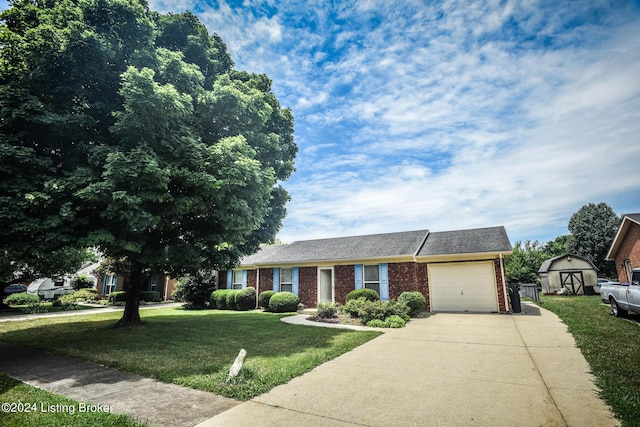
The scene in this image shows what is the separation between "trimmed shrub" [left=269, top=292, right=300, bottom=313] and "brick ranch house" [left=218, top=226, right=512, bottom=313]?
1.58 metres

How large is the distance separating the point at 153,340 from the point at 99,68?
315 inches

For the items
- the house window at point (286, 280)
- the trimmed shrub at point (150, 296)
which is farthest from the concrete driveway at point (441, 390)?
the trimmed shrub at point (150, 296)

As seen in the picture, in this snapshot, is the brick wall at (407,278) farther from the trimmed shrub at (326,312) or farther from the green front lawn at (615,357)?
the green front lawn at (615,357)

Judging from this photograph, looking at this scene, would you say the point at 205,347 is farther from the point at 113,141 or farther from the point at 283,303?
the point at 283,303

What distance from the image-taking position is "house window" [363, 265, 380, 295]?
17016mm

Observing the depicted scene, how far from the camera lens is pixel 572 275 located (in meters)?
28.6

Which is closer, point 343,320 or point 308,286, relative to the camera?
point 343,320

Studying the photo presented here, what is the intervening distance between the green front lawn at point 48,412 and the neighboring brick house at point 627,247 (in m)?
25.8

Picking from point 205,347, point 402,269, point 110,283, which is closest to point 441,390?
point 205,347

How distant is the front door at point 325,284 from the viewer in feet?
61.0

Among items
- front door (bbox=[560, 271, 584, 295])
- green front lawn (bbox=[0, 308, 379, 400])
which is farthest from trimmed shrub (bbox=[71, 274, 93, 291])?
front door (bbox=[560, 271, 584, 295])

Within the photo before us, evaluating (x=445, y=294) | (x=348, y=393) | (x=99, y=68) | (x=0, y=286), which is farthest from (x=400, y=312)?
(x=0, y=286)

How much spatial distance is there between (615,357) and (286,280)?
1589 centimetres

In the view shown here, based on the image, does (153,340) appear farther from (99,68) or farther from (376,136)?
(376,136)
